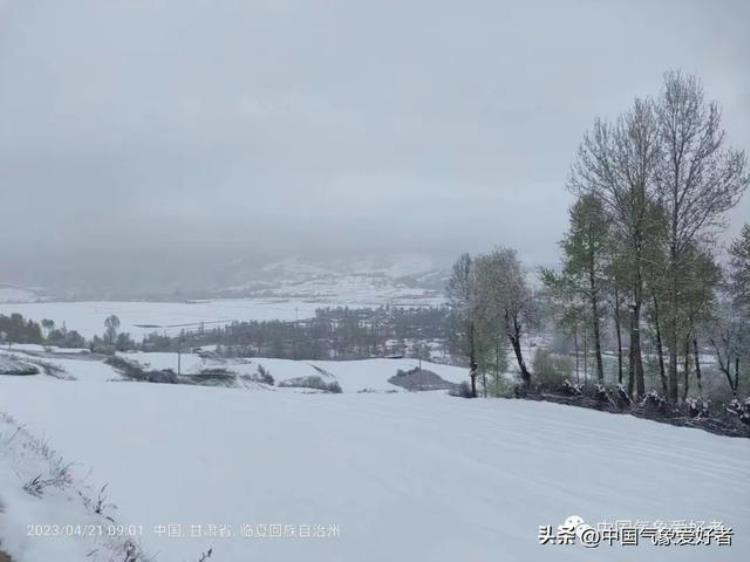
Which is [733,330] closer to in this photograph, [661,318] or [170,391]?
[661,318]

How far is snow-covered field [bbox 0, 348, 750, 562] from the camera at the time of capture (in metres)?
4.45

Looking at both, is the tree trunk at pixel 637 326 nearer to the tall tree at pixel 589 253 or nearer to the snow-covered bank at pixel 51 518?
the tall tree at pixel 589 253

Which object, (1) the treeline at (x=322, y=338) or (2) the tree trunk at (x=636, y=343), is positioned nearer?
(2) the tree trunk at (x=636, y=343)

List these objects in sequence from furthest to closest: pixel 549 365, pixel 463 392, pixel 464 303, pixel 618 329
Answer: pixel 549 365 → pixel 464 303 → pixel 463 392 → pixel 618 329

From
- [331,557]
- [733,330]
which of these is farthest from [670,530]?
[733,330]

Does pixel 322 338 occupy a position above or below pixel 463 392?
below

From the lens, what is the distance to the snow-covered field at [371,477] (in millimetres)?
4449

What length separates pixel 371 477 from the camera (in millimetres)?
6086

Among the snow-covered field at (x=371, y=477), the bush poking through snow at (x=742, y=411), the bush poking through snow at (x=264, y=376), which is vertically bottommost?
the bush poking through snow at (x=264, y=376)

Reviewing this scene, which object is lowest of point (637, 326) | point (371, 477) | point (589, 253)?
point (371, 477)

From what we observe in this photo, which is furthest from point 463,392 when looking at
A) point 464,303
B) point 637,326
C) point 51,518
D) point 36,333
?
point 36,333

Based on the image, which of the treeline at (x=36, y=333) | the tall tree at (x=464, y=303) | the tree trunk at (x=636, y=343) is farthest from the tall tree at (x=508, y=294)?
the treeline at (x=36, y=333)

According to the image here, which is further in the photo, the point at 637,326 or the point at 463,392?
the point at 463,392

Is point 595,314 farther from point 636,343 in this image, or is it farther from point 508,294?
point 508,294
